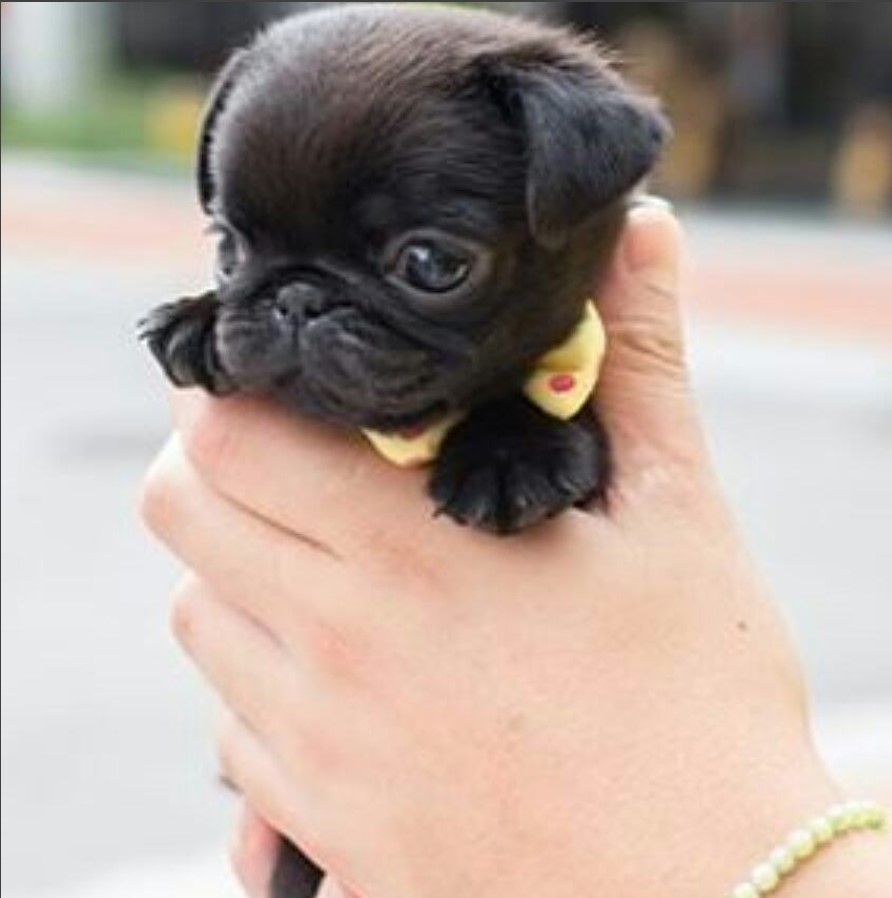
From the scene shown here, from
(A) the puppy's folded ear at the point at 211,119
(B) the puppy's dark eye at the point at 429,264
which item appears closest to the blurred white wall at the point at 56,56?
(A) the puppy's folded ear at the point at 211,119

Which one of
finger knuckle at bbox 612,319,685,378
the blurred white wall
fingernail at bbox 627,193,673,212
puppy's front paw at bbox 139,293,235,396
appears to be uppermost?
fingernail at bbox 627,193,673,212

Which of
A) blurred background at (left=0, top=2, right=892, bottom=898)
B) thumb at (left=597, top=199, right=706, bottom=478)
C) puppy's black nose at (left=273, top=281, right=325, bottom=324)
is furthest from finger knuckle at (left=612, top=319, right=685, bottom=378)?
puppy's black nose at (left=273, top=281, right=325, bottom=324)

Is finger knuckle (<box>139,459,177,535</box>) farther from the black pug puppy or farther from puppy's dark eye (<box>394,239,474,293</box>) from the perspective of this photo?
puppy's dark eye (<box>394,239,474,293</box>)

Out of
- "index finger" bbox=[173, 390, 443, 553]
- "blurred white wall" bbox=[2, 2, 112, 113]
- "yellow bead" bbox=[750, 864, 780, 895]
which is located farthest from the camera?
"blurred white wall" bbox=[2, 2, 112, 113]

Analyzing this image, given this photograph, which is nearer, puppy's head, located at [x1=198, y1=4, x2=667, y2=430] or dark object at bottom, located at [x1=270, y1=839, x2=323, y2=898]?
puppy's head, located at [x1=198, y1=4, x2=667, y2=430]

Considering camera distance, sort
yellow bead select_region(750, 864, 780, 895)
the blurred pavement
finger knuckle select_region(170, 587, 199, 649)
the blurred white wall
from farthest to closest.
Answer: the blurred white wall < the blurred pavement < finger knuckle select_region(170, 587, 199, 649) < yellow bead select_region(750, 864, 780, 895)

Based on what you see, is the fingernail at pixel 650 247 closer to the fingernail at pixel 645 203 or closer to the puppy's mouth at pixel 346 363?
the fingernail at pixel 645 203

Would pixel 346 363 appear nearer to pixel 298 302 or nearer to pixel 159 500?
pixel 298 302

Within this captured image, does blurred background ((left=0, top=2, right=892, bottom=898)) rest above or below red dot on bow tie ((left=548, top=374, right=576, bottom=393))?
below
